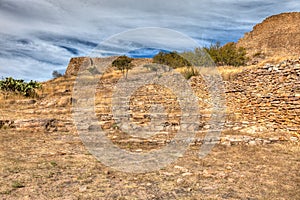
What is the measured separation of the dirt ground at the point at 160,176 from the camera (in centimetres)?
378

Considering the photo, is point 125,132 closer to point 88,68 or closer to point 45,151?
point 45,151

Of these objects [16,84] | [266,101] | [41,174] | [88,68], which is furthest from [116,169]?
[88,68]

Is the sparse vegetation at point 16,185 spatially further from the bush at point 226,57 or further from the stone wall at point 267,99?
the bush at point 226,57

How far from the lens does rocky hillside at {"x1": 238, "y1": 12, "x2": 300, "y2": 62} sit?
36688 millimetres

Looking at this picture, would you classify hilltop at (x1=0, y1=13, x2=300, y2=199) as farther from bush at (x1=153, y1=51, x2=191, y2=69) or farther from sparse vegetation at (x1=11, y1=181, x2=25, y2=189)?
bush at (x1=153, y1=51, x2=191, y2=69)

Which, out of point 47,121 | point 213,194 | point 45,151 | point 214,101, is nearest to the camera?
point 213,194

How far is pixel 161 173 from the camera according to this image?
15.8 feet

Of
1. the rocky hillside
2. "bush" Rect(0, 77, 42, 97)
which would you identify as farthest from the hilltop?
the rocky hillside

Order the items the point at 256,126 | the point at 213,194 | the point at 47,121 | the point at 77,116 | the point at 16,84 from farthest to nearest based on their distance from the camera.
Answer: the point at 16,84
the point at 77,116
the point at 47,121
the point at 256,126
the point at 213,194

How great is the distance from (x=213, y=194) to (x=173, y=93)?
11844 mm

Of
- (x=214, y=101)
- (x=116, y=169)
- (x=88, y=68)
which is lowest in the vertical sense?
(x=116, y=169)

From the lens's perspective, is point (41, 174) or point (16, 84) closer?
point (41, 174)

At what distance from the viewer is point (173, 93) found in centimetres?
1548

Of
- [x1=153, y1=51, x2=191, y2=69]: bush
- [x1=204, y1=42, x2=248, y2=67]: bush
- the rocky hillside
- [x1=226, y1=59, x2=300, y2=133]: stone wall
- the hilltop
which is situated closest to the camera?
the hilltop
